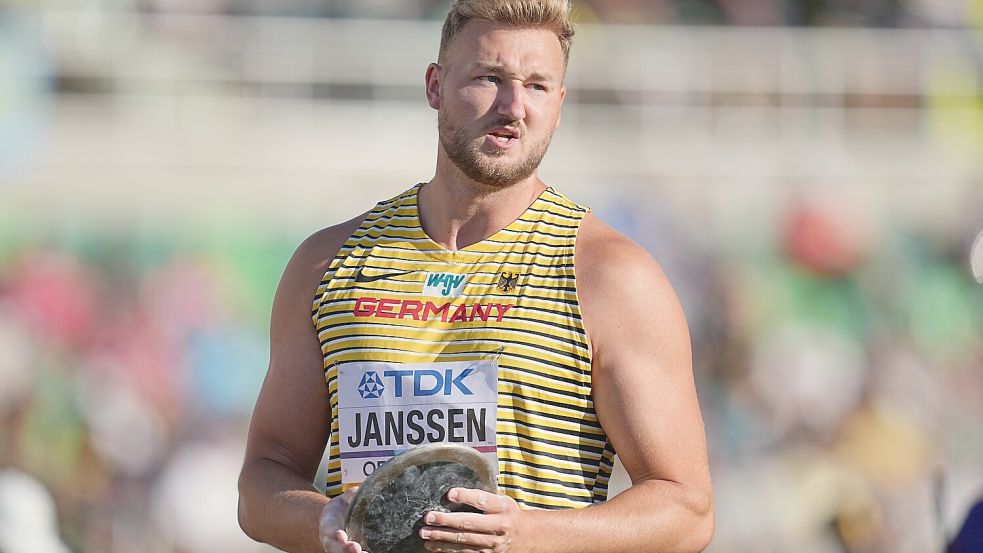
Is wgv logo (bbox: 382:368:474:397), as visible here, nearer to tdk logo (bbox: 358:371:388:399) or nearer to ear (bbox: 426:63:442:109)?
tdk logo (bbox: 358:371:388:399)

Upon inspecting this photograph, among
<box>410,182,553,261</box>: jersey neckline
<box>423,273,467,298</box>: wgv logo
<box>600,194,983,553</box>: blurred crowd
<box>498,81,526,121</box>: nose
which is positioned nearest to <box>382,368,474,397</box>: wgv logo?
<box>423,273,467,298</box>: wgv logo

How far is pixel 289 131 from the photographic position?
14648 millimetres

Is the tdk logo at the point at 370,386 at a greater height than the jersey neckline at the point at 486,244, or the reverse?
the jersey neckline at the point at 486,244

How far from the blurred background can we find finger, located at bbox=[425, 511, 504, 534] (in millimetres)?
6983

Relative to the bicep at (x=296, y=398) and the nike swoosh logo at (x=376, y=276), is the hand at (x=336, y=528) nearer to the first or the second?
the bicep at (x=296, y=398)

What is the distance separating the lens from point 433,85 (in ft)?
11.3

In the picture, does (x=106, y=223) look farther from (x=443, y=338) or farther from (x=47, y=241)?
(x=443, y=338)

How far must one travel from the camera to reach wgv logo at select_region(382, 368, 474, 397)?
3.08 metres

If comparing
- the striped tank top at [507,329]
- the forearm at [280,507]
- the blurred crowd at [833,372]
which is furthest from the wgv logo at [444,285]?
the blurred crowd at [833,372]

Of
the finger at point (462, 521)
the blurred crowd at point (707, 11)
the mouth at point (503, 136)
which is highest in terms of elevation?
the blurred crowd at point (707, 11)

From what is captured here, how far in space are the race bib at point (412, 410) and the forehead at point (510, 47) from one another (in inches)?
25.3

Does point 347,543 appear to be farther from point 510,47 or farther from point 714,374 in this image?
point 714,374

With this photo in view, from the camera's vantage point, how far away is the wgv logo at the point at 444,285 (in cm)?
321

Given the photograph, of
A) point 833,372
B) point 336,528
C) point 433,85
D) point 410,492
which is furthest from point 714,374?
point 410,492
